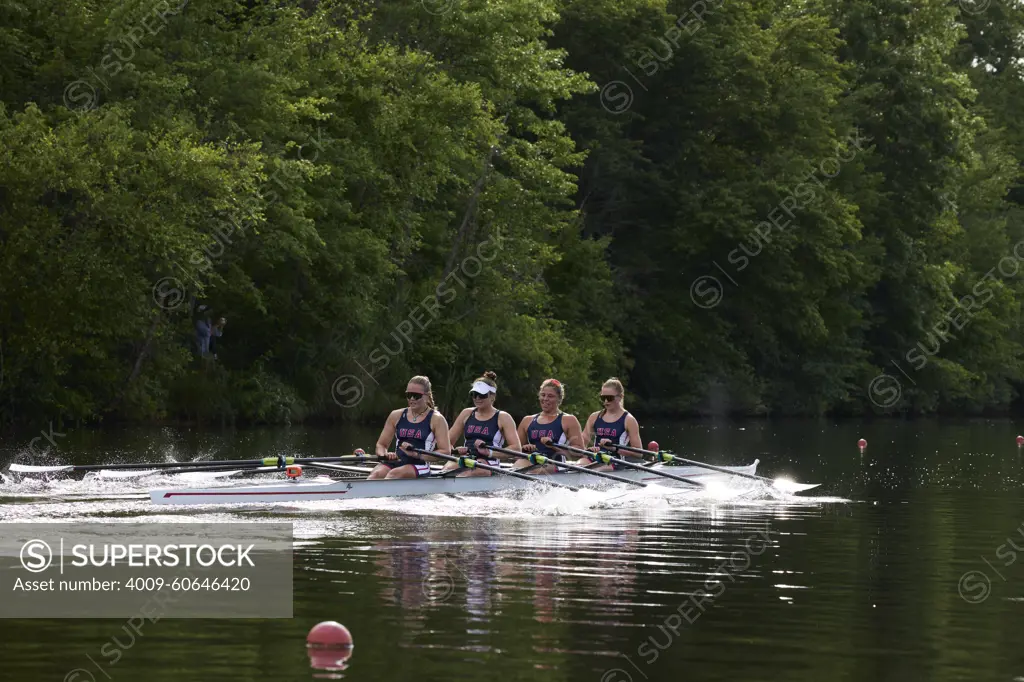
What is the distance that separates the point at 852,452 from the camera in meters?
36.8

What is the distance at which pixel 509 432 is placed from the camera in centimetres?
2234

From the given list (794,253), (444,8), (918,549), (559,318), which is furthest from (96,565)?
(794,253)

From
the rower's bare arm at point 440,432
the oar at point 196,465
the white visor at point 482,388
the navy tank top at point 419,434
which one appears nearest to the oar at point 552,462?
the white visor at point 482,388

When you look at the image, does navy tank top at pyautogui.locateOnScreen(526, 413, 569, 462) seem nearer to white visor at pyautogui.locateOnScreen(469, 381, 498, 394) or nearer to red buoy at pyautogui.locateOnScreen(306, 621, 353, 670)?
white visor at pyautogui.locateOnScreen(469, 381, 498, 394)

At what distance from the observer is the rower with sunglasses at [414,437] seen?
21.2m

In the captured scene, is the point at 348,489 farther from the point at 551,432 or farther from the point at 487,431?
the point at 551,432

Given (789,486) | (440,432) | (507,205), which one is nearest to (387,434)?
(440,432)

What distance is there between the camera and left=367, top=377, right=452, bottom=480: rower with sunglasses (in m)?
21.2

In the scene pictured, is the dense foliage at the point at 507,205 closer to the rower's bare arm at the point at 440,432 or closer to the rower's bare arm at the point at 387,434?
the rower's bare arm at the point at 387,434

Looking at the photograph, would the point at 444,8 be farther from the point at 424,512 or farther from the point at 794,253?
the point at 424,512

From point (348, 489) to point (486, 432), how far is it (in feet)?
9.58

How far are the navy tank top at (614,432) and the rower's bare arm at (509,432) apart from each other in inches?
96.7

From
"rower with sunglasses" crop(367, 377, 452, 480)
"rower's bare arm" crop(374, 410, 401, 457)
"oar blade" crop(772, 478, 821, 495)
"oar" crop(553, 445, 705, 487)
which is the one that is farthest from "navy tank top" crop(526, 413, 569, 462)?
"oar blade" crop(772, 478, 821, 495)

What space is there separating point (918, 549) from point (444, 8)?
29990mm
